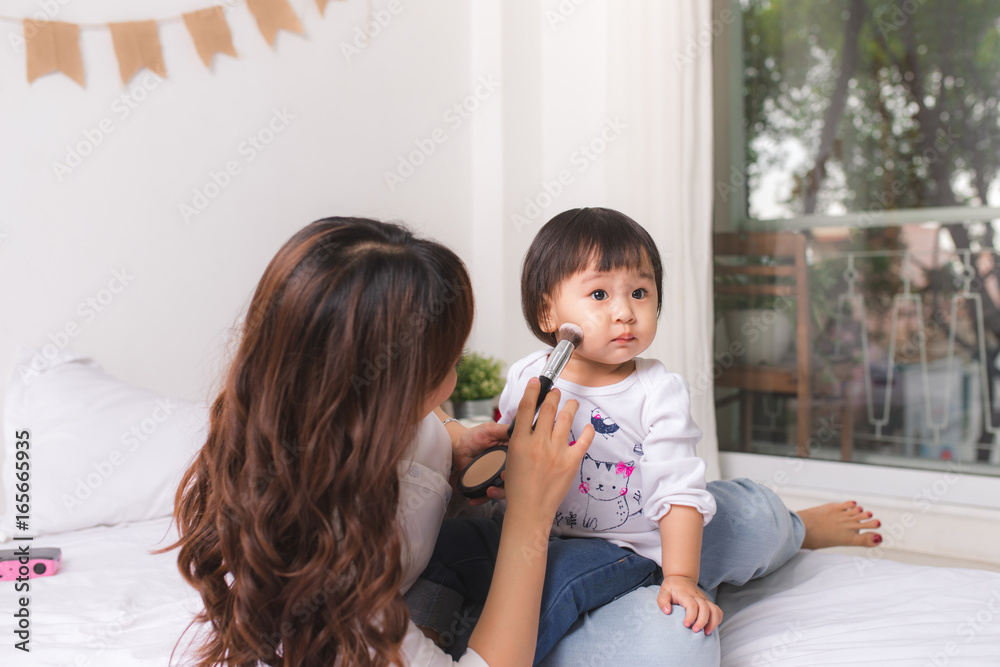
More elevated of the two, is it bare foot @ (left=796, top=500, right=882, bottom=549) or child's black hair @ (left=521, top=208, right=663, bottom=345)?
child's black hair @ (left=521, top=208, right=663, bottom=345)

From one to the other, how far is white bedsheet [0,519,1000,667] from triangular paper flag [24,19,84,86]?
0.99m

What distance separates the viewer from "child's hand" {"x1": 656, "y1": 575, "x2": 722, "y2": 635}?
79cm

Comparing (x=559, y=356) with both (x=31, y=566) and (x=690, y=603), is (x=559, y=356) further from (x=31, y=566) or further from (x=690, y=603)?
(x=31, y=566)

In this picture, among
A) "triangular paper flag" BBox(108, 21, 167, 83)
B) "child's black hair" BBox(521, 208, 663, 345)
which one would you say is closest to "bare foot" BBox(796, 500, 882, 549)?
"child's black hair" BBox(521, 208, 663, 345)

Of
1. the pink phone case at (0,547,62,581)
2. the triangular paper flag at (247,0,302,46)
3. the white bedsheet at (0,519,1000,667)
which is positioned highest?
the triangular paper flag at (247,0,302,46)

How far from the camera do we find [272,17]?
1.94 meters

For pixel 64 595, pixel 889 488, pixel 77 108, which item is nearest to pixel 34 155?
pixel 77 108

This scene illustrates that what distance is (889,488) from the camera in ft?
7.86

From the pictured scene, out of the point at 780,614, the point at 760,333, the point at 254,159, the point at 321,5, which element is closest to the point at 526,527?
the point at 780,614

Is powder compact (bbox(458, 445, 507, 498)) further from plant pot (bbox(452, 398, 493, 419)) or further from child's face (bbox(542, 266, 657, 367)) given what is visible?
plant pot (bbox(452, 398, 493, 419))

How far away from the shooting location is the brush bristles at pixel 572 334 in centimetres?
94

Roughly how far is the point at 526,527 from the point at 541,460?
0.07m

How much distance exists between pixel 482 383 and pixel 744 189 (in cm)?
123

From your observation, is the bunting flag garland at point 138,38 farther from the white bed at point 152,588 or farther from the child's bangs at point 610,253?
the child's bangs at point 610,253
